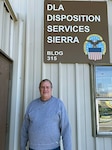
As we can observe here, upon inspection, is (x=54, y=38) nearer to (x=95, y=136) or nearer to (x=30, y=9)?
(x=30, y=9)

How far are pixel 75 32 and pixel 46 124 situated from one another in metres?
1.56

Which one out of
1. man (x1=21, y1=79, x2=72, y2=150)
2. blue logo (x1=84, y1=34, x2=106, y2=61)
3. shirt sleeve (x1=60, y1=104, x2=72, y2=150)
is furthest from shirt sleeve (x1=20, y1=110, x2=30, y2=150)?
blue logo (x1=84, y1=34, x2=106, y2=61)

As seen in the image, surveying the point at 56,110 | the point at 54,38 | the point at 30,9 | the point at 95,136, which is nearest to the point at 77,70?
the point at 54,38

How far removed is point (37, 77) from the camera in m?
2.81

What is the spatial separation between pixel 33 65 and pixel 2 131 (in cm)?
108

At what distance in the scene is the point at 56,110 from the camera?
2.24 meters

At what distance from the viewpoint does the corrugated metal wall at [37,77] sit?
267 cm

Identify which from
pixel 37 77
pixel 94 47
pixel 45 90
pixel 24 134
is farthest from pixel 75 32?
pixel 24 134

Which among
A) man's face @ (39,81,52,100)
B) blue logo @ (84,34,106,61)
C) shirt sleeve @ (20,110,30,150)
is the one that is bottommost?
shirt sleeve @ (20,110,30,150)

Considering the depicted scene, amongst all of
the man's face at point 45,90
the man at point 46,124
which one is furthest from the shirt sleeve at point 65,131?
the man's face at point 45,90

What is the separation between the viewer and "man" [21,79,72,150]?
216 centimetres

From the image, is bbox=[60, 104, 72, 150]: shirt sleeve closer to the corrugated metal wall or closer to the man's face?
the man's face

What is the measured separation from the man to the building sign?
28.9 inches

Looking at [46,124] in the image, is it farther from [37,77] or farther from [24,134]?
[37,77]
